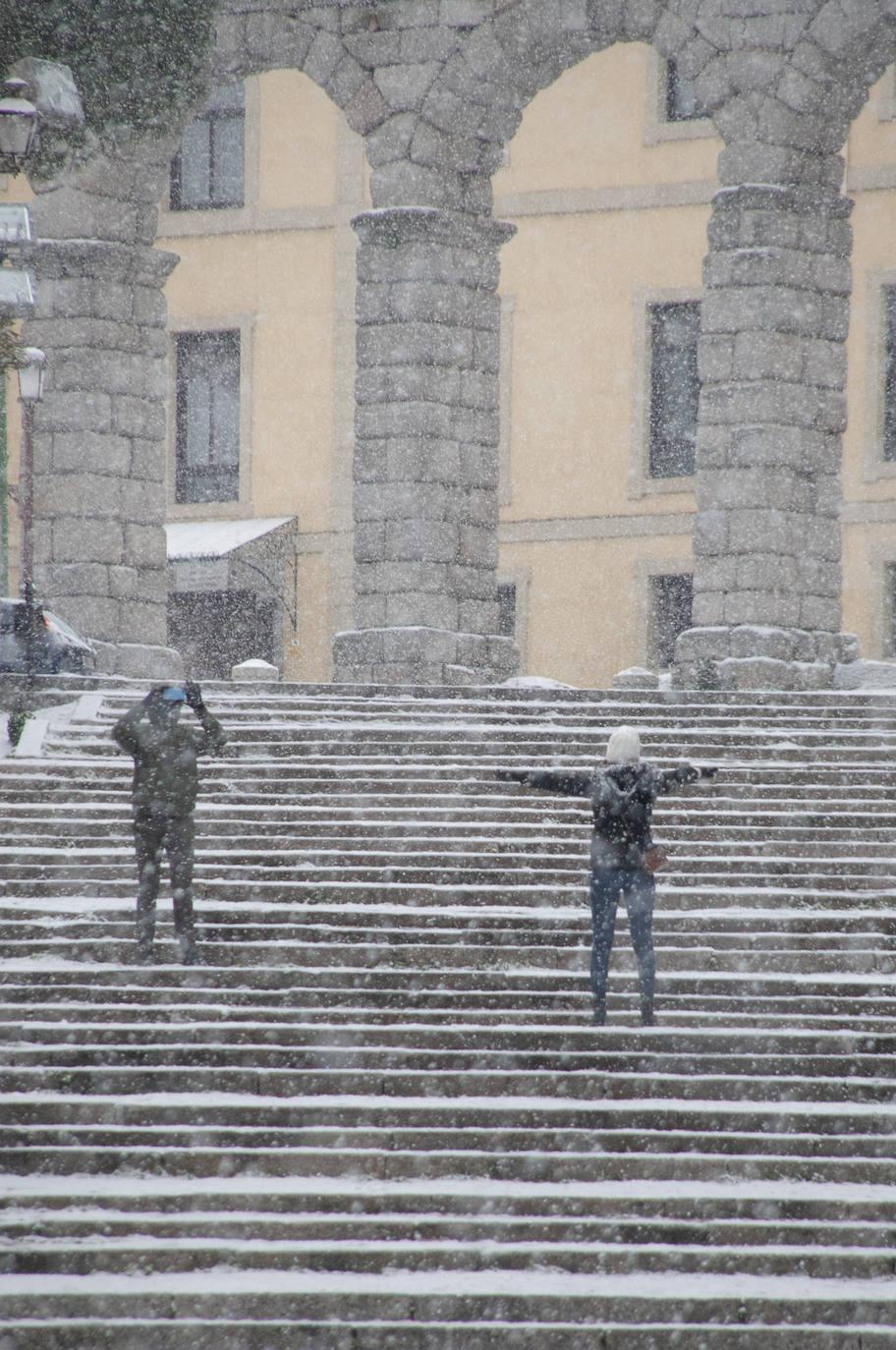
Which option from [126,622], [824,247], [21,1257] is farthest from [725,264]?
[21,1257]

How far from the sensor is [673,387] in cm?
2570

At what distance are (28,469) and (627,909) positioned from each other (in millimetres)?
11641

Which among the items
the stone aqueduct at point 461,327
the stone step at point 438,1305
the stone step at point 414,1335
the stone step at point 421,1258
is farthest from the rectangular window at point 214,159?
the stone step at point 414,1335

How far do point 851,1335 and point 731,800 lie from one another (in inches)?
228

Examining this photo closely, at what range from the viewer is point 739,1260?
23.9ft

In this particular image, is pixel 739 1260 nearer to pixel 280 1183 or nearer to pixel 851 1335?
pixel 851 1335

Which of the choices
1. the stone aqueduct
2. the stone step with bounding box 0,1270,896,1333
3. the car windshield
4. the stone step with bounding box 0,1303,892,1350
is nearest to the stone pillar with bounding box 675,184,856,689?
the stone aqueduct

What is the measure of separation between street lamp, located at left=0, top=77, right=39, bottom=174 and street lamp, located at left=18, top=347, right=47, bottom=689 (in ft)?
5.34

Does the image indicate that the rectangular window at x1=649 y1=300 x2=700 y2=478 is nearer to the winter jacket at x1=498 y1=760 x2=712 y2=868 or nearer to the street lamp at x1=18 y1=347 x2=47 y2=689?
the street lamp at x1=18 y1=347 x2=47 y2=689

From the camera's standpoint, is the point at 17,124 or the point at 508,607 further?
the point at 508,607

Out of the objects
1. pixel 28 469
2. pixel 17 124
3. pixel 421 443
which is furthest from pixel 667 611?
pixel 17 124

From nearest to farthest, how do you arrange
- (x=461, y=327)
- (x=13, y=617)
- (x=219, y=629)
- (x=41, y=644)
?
(x=13, y=617) < (x=41, y=644) < (x=461, y=327) < (x=219, y=629)

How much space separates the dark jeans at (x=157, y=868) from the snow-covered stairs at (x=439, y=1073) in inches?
9.0

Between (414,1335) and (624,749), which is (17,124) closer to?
(624,749)
